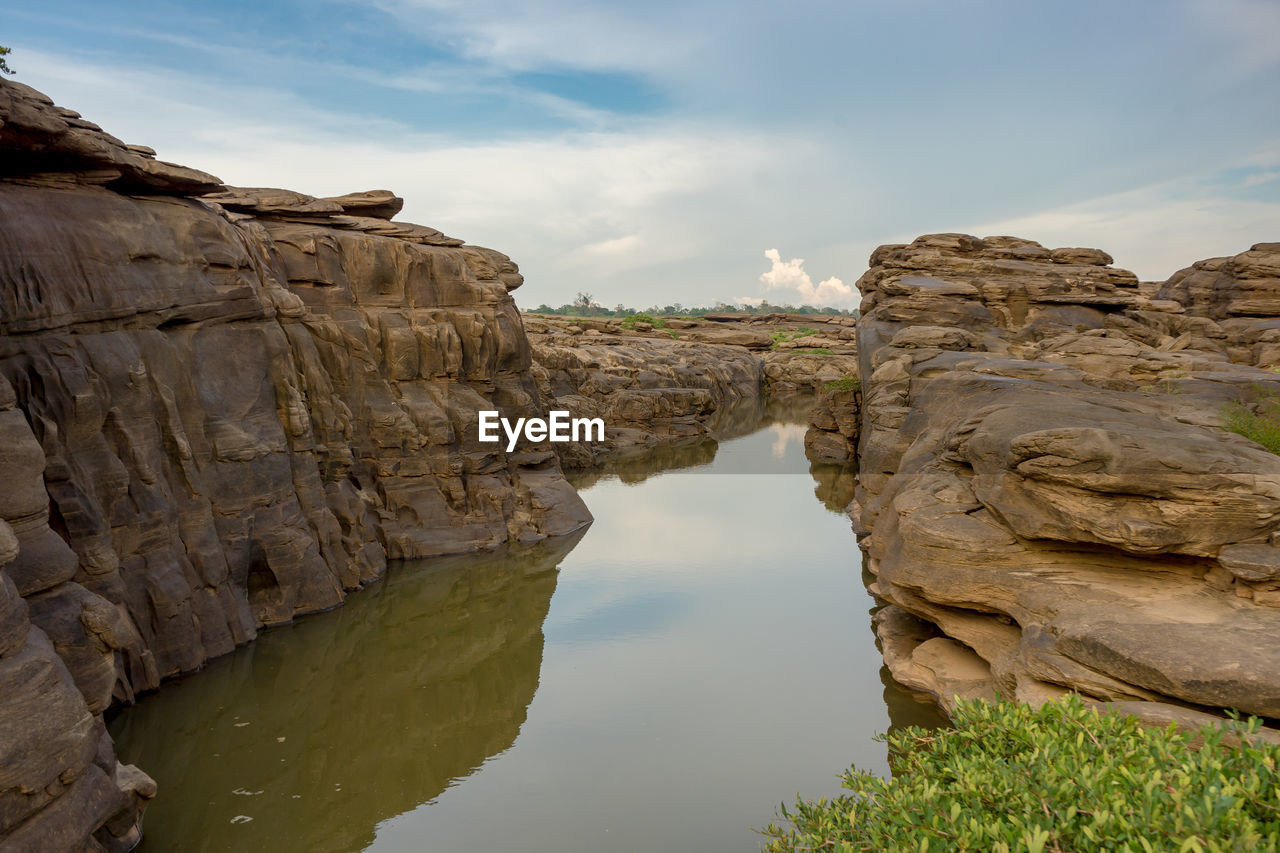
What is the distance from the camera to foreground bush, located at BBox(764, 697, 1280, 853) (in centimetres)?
517

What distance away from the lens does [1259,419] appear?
1596 centimetres

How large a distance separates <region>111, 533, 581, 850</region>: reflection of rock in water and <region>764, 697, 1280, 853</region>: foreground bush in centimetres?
722

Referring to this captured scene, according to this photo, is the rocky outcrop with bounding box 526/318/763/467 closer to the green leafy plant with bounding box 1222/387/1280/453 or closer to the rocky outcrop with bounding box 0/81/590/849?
the rocky outcrop with bounding box 0/81/590/849

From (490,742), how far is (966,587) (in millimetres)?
8178

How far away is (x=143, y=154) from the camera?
670 inches

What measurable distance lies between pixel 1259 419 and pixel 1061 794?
13.8 meters

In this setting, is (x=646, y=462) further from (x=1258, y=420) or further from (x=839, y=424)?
(x=1258, y=420)

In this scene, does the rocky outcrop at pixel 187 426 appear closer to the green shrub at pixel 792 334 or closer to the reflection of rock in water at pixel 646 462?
the reflection of rock in water at pixel 646 462

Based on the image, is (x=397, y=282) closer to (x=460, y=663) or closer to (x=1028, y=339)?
(x=460, y=663)

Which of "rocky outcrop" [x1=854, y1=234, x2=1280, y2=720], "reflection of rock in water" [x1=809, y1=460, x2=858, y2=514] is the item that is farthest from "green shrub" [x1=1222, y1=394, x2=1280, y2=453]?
"reflection of rock in water" [x1=809, y1=460, x2=858, y2=514]

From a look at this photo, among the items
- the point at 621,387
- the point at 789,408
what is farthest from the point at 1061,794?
the point at 789,408

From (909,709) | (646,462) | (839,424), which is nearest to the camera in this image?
(909,709)

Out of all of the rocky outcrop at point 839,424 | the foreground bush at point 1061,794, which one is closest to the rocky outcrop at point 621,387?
the rocky outcrop at point 839,424

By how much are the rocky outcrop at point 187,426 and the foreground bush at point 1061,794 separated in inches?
312
